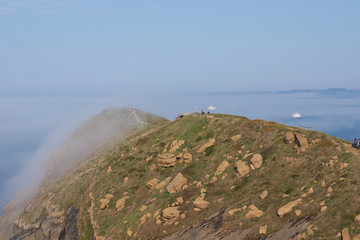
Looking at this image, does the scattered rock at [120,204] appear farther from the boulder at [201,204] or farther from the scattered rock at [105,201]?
the boulder at [201,204]

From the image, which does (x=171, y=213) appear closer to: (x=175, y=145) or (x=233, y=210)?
(x=233, y=210)

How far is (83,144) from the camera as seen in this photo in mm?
145125

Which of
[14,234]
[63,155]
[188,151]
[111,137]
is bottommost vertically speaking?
[14,234]

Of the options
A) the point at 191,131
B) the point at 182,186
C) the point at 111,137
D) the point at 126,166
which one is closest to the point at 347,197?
the point at 182,186

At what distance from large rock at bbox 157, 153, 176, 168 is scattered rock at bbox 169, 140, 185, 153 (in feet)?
14.5

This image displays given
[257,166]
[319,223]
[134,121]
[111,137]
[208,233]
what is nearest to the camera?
[319,223]

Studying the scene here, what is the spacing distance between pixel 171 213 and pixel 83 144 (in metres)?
106

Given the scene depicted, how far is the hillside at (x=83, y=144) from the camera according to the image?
11088 cm

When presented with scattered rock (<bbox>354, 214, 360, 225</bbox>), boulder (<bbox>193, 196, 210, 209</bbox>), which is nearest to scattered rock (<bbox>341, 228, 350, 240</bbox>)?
scattered rock (<bbox>354, 214, 360, 225</bbox>)

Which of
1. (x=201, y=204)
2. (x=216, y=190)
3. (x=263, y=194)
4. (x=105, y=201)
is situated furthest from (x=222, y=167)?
(x=105, y=201)

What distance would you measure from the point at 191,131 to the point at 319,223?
163ft

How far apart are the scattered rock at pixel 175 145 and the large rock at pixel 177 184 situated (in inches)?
635

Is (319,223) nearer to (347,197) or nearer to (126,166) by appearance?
(347,197)

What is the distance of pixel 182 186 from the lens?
6006cm
